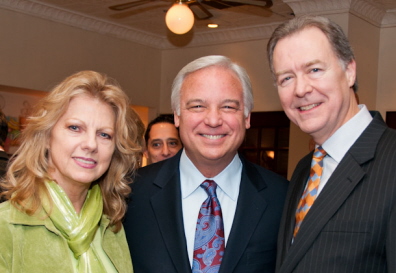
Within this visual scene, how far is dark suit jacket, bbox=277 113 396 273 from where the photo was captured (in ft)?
5.59

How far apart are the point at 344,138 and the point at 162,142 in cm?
236

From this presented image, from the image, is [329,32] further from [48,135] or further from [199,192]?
[48,135]

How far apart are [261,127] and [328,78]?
6107mm

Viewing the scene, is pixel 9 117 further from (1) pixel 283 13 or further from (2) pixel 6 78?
(1) pixel 283 13

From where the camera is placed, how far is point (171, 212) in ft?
7.58

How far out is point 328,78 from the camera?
1934 mm

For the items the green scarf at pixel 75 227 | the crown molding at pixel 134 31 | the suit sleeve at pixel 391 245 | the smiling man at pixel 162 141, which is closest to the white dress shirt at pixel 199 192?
the green scarf at pixel 75 227

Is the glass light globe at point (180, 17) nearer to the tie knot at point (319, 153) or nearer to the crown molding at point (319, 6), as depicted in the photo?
the crown molding at point (319, 6)

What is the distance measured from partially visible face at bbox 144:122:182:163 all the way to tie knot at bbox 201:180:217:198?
174cm

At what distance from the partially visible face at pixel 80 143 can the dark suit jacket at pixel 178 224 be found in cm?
30

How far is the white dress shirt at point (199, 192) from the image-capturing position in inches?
91.1

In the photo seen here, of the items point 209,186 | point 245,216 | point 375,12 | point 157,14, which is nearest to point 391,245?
point 245,216

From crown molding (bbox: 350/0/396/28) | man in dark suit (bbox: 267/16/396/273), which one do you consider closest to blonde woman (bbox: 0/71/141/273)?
man in dark suit (bbox: 267/16/396/273)

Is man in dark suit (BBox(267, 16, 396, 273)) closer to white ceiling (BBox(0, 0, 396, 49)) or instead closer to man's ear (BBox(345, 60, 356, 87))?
man's ear (BBox(345, 60, 356, 87))
